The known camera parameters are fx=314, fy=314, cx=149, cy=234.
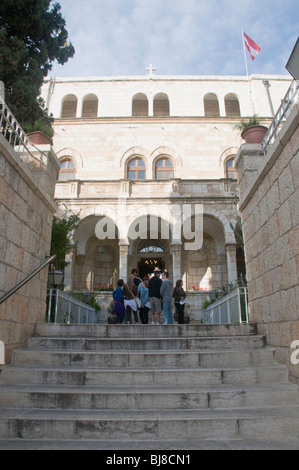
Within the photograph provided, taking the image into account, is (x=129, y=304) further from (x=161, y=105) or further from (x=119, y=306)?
(x=161, y=105)

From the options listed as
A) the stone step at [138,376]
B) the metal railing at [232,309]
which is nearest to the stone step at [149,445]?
the stone step at [138,376]

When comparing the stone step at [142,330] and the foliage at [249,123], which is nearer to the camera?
the stone step at [142,330]

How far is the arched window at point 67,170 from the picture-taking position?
1792cm

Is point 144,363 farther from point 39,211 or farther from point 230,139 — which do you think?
point 230,139

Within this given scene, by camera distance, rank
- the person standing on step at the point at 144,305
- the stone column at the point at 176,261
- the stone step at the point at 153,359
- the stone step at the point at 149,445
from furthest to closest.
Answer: the stone column at the point at 176,261 < the person standing on step at the point at 144,305 < the stone step at the point at 153,359 < the stone step at the point at 149,445

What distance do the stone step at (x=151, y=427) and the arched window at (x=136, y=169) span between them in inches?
606

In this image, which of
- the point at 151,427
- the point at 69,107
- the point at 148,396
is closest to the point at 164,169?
the point at 69,107

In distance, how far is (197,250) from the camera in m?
16.8

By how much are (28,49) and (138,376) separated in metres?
8.16

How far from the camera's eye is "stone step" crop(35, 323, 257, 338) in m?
5.39

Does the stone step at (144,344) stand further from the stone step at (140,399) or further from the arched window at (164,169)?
the arched window at (164,169)

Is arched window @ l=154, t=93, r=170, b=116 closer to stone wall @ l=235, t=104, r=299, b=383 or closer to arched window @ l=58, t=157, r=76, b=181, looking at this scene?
arched window @ l=58, t=157, r=76, b=181

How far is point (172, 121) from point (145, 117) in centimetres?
165
